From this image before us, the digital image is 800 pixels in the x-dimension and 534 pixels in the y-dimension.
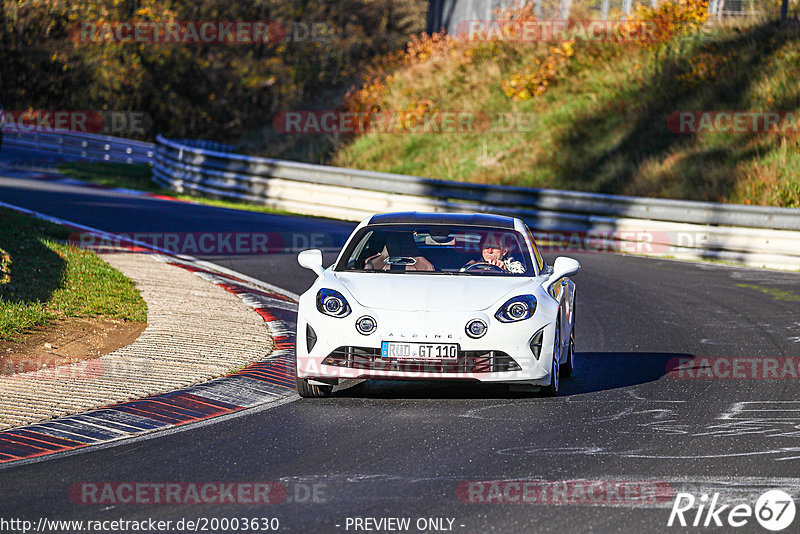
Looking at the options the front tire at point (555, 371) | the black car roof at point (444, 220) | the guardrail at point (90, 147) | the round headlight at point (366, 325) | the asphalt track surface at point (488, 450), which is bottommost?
the asphalt track surface at point (488, 450)

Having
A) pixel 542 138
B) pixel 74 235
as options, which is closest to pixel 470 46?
pixel 542 138

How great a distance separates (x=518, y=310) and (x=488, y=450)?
160 centimetres

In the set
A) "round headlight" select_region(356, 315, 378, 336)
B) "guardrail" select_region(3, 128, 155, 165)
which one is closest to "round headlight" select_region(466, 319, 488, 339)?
"round headlight" select_region(356, 315, 378, 336)

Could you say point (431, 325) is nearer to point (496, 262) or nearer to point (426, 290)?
point (426, 290)

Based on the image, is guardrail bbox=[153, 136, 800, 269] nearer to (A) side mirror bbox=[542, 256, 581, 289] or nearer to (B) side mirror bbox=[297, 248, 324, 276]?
(A) side mirror bbox=[542, 256, 581, 289]

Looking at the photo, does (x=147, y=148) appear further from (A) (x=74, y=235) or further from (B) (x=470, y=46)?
(A) (x=74, y=235)

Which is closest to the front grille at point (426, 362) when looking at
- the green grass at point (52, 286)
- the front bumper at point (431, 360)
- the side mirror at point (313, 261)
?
the front bumper at point (431, 360)

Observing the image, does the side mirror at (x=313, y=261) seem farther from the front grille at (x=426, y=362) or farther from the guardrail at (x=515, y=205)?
the guardrail at (x=515, y=205)

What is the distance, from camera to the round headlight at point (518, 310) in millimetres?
7977

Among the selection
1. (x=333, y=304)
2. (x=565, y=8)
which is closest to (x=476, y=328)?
(x=333, y=304)

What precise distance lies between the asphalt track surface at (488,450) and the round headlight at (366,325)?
546mm

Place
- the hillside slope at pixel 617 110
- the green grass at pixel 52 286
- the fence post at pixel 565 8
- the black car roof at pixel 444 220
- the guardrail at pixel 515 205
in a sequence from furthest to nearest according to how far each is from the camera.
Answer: the fence post at pixel 565 8
the hillside slope at pixel 617 110
the guardrail at pixel 515 205
the green grass at pixel 52 286
the black car roof at pixel 444 220

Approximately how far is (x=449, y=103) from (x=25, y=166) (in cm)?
1196

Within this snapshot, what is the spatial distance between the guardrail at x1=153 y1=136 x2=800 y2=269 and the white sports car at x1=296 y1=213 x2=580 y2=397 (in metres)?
9.90
